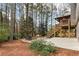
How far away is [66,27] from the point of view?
2.52m

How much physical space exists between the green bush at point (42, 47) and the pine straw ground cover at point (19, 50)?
0.05m

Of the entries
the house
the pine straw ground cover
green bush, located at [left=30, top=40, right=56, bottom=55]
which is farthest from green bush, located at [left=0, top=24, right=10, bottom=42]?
the house

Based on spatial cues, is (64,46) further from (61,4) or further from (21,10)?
(21,10)

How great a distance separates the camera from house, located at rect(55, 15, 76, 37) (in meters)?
2.50

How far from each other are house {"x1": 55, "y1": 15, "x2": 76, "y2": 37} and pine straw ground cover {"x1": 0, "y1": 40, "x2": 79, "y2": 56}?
173 mm

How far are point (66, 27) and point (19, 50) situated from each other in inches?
22.4

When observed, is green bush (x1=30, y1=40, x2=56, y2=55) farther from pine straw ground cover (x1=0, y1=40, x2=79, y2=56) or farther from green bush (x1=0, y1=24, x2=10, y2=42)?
green bush (x1=0, y1=24, x2=10, y2=42)

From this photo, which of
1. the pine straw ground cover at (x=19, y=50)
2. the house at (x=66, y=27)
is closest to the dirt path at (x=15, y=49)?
the pine straw ground cover at (x=19, y=50)

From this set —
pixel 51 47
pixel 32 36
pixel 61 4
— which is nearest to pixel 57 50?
pixel 51 47

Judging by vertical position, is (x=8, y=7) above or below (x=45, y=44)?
above

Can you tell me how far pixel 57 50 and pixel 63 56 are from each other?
0.30ft

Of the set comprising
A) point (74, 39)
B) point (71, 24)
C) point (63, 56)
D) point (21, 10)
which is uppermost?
point (21, 10)

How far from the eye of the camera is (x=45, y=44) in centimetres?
252

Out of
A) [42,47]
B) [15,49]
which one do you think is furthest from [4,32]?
[42,47]
